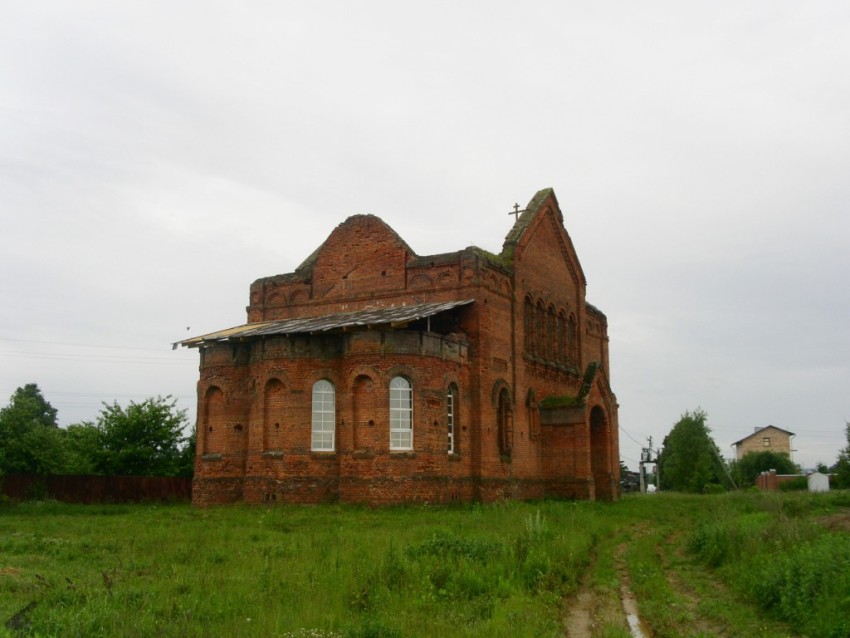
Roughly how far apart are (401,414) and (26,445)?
14.2m

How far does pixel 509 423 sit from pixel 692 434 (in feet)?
97.8

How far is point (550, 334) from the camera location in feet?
117

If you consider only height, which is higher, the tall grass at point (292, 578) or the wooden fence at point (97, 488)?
the wooden fence at point (97, 488)

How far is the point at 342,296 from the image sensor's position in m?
31.9

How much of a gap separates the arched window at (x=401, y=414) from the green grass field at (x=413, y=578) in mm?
4929

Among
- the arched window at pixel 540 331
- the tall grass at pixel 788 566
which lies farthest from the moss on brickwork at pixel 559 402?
the tall grass at pixel 788 566

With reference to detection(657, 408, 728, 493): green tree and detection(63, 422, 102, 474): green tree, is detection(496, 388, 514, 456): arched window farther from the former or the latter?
detection(657, 408, 728, 493): green tree

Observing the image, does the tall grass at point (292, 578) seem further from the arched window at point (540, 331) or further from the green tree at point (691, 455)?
the green tree at point (691, 455)

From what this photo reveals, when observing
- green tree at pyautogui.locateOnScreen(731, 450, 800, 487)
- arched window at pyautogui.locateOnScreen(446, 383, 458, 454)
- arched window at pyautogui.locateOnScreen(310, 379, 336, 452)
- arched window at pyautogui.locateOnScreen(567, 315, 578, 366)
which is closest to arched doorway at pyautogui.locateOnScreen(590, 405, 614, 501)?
arched window at pyautogui.locateOnScreen(567, 315, 578, 366)

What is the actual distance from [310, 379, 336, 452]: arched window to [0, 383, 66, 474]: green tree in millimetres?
10831

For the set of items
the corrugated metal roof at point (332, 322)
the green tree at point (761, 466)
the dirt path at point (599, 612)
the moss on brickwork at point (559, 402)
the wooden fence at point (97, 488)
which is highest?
the corrugated metal roof at point (332, 322)

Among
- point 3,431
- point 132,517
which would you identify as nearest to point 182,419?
point 3,431

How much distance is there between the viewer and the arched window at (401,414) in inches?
1027

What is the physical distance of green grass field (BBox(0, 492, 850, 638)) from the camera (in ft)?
34.1
